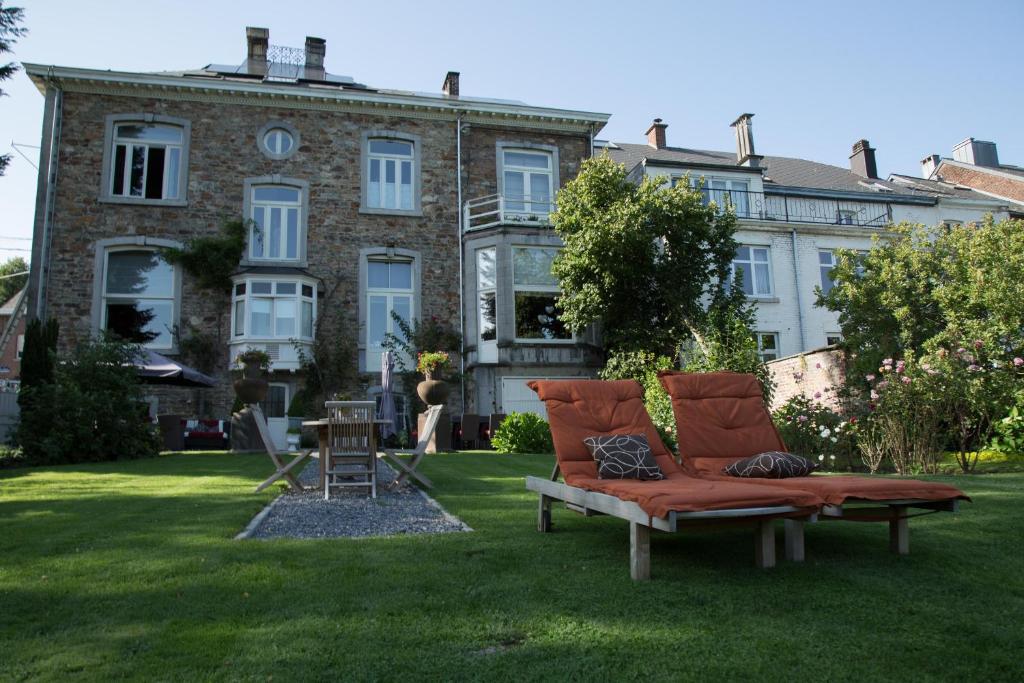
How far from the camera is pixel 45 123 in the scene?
1698cm

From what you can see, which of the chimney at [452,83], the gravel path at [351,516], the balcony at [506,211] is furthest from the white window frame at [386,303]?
the gravel path at [351,516]

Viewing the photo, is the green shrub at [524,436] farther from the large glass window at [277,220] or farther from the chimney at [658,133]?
the chimney at [658,133]

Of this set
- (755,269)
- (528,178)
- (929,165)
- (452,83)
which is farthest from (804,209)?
(929,165)

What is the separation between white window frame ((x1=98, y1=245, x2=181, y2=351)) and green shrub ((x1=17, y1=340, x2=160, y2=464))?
4.43m

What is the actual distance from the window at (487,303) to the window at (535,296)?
1.77ft

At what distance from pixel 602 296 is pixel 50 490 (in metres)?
12.0

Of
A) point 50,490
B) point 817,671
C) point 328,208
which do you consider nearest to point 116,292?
point 328,208

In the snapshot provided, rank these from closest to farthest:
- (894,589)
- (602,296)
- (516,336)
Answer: (894,589) → (602,296) → (516,336)

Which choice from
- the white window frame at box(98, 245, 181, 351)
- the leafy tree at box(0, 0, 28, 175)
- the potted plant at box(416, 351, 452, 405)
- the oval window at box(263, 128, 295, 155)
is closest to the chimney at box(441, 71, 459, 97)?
the oval window at box(263, 128, 295, 155)

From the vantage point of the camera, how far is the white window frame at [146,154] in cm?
1727

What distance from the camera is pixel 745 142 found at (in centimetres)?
2367

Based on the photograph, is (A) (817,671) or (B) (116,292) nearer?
(A) (817,671)

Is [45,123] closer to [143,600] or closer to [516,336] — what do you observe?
[516,336]

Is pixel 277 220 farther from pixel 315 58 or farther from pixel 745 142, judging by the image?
pixel 745 142
